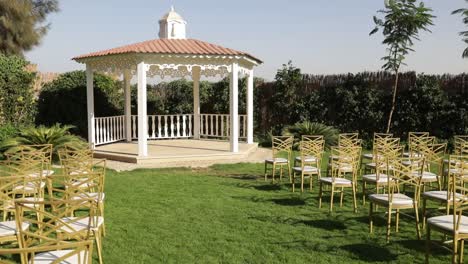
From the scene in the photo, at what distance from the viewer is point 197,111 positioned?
15352 millimetres

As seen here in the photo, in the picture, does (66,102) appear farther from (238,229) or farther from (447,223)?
(447,223)

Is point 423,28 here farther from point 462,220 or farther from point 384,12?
point 462,220

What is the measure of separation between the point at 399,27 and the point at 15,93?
38.6ft

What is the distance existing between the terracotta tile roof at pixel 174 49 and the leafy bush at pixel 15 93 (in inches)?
75.4

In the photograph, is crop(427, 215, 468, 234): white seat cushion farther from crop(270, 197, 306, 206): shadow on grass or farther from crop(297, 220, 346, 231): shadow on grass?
crop(270, 197, 306, 206): shadow on grass

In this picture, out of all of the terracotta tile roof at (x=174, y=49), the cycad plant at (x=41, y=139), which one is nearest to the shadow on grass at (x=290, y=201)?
the terracotta tile roof at (x=174, y=49)

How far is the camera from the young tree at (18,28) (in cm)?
1988

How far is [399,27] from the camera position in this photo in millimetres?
13891

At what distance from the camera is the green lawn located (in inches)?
185

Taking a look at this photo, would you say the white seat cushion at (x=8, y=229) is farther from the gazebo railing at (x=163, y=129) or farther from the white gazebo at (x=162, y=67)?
the gazebo railing at (x=163, y=129)

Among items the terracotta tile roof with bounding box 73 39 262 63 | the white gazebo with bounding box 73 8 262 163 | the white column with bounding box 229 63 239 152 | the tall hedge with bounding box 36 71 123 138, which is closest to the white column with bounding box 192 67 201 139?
the white gazebo with bounding box 73 8 262 163

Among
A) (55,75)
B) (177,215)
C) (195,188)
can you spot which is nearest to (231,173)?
(195,188)

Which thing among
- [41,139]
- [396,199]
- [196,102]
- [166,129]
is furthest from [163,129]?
[396,199]

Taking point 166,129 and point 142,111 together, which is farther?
point 166,129
